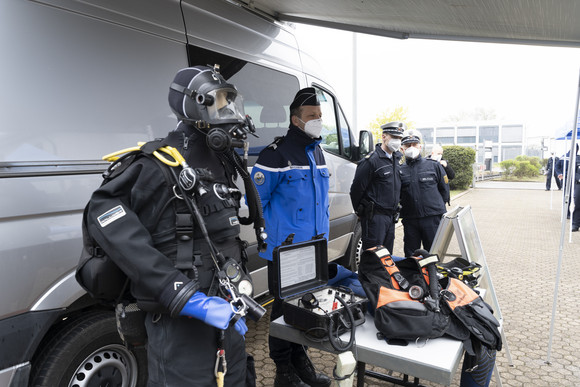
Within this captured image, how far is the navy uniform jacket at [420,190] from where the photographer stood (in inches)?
181

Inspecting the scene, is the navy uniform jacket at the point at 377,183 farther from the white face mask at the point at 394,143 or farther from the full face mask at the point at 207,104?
the full face mask at the point at 207,104

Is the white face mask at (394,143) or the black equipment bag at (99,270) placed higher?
the white face mask at (394,143)

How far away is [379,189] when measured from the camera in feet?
14.5

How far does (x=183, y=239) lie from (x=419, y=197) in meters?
3.62

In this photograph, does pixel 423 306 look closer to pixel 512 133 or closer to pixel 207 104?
pixel 207 104

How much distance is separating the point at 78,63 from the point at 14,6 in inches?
13.7

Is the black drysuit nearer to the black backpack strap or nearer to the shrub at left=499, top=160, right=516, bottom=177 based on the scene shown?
the black backpack strap

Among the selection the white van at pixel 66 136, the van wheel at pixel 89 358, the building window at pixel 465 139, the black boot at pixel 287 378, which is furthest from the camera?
the building window at pixel 465 139

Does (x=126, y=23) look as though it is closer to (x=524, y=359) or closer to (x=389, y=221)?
(x=389, y=221)

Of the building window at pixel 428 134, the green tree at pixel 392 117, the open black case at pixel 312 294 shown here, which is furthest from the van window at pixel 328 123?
the building window at pixel 428 134

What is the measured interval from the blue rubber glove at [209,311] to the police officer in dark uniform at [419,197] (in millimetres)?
3617

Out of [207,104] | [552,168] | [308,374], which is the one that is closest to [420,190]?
[308,374]

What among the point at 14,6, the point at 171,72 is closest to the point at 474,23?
the point at 171,72

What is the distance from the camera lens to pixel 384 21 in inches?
149
